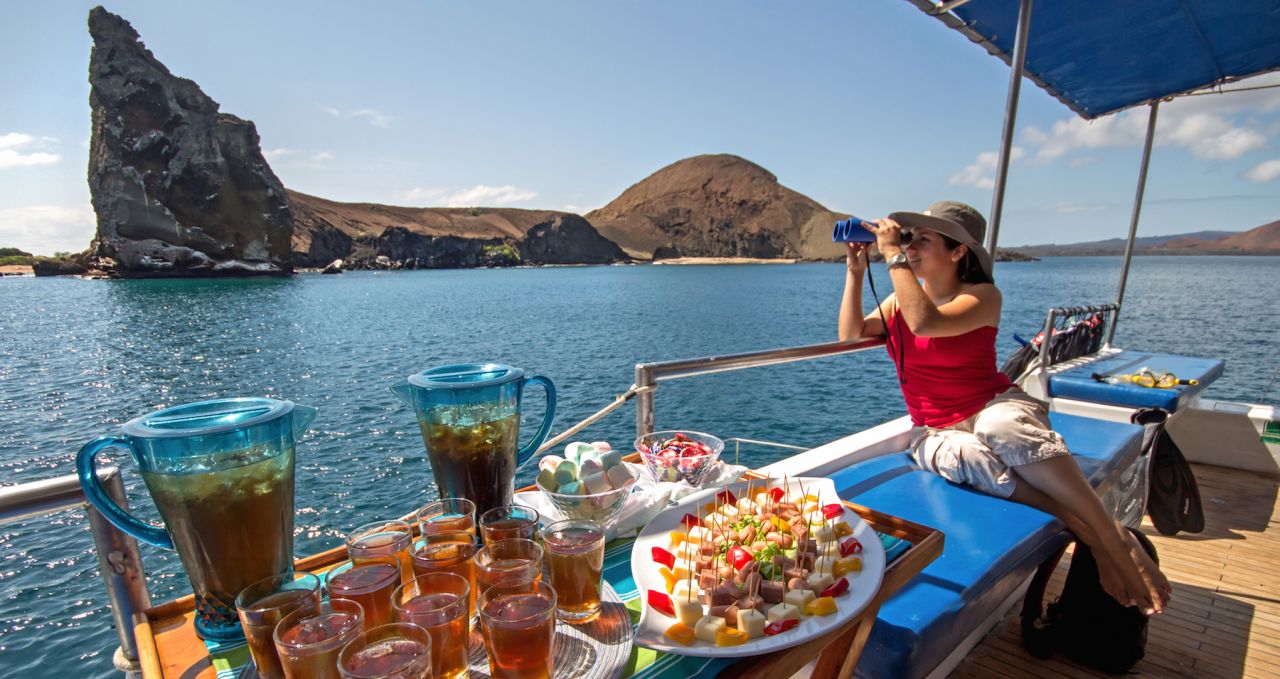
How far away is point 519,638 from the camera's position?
2.66 ft

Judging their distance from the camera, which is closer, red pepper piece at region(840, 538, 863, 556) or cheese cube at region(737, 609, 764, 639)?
cheese cube at region(737, 609, 764, 639)

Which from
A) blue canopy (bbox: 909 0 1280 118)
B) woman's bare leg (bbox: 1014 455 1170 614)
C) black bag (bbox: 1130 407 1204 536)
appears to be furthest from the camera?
blue canopy (bbox: 909 0 1280 118)

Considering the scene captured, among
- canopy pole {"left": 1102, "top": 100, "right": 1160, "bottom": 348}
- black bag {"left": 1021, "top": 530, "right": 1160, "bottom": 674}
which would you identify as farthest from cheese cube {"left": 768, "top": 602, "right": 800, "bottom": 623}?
canopy pole {"left": 1102, "top": 100, "right": 1160, "bottom": 348}

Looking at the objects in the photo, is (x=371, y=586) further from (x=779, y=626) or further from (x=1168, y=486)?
(x=1168, y=486)

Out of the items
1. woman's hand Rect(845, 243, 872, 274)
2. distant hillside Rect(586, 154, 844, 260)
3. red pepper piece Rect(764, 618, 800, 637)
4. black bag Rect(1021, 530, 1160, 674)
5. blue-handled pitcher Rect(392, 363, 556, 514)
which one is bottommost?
black bag Rect(1021, 530, 1160, 674)

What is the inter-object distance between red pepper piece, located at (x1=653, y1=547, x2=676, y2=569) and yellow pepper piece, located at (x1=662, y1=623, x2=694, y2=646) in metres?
0.23

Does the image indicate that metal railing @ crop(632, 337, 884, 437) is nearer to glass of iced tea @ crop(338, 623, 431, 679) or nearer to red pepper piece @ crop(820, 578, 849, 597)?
red pepper piece @ crop(820, 578, 849, 597)

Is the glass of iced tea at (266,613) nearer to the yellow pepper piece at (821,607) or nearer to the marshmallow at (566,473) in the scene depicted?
the marshmallow at (566,473)

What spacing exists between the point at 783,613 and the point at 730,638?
13 centimetres

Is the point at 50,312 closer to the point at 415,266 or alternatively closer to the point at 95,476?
the point at 95,476

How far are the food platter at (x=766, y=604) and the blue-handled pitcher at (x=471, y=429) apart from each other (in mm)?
349

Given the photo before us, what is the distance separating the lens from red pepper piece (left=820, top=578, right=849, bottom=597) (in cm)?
116

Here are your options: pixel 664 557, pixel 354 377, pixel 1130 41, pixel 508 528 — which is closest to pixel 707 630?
pixel 664 557

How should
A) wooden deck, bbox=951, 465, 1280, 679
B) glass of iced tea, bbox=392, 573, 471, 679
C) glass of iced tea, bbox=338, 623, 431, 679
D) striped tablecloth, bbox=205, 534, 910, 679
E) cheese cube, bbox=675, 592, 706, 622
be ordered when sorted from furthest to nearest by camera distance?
wooden deck, bbox=951, 465, 1280, 679, cheese cube, bbox=675, 592, 706, 622, striped tablecloth, bbox=205, 534, 910, 679, glass of iced tea, bbox=392, 573, 471, 679, glass of iced tea, bbox=338, 623, 431, 679
